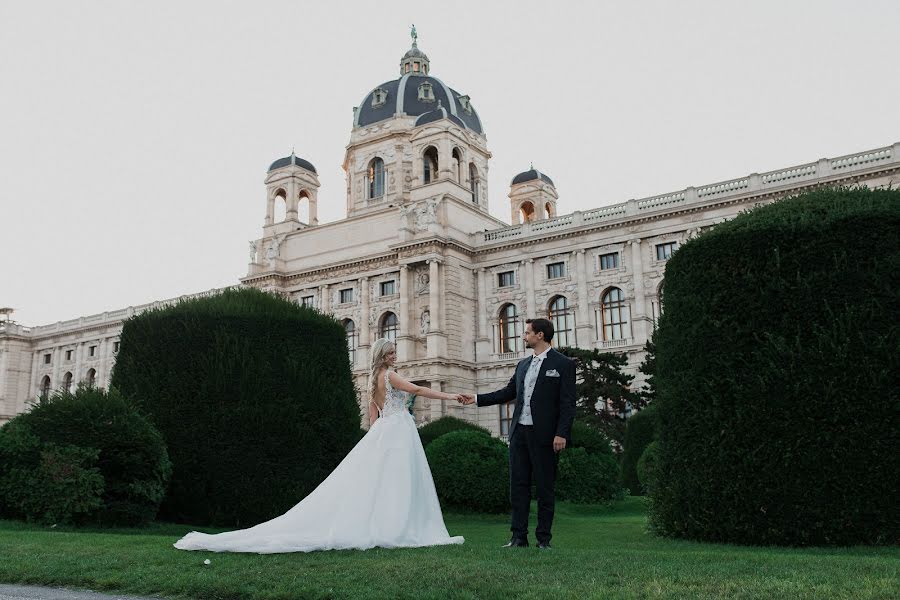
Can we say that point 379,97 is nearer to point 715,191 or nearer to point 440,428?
point 715,191

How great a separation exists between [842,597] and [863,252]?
466 centimetres

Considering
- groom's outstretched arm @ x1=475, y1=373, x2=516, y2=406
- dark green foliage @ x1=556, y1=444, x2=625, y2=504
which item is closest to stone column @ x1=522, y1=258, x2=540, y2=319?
dark green foliage @ x1=556, y1=444, x2=625, y2=504

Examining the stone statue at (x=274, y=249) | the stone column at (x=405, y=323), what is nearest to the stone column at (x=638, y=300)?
the stone column at (x=405, y=323)

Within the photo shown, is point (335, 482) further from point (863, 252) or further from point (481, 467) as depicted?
point (481, 467)

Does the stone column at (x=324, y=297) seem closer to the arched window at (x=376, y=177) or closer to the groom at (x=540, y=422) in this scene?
the arched window at (x=376, y=177)

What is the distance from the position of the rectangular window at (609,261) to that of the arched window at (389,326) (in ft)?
38.6

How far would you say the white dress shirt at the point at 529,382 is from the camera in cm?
738

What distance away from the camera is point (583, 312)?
40.6 meters

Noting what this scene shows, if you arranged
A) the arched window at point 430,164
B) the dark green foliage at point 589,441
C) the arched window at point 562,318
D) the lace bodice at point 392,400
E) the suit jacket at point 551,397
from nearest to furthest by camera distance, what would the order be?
the suit jacket at point 551,397 → the lace bodice at point 392,400 → the dark green foliage at point 589,441 → the arched window at point 562,318 → the arched window at point 430,164

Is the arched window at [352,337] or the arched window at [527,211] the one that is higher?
the arched window at [527,211]

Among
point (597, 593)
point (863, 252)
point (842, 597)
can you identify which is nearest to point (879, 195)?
point (863, 252)

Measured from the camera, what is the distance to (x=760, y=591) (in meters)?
4.70

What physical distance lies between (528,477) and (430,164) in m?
42.9

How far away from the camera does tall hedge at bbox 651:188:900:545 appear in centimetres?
773
